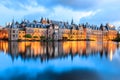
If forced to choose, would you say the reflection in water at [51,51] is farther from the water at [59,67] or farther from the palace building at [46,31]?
the palace building at [46,31]

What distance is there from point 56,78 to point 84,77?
1.33m

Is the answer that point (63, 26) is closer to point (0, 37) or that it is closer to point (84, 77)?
point (0, 37)

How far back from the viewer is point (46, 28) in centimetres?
8400

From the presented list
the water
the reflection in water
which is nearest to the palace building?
the reflection in water

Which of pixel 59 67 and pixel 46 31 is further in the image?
pixel 46 31

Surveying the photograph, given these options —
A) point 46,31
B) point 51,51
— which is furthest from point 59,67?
point 46,31

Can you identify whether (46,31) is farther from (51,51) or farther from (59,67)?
(59,67)

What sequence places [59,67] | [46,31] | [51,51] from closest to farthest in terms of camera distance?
1. [59,67]
2. [51,51]
3. [46,31]

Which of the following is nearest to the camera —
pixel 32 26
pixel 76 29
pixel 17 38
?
pixel 17 38

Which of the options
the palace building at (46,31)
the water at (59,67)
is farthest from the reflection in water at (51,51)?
the palace building at (46,31)

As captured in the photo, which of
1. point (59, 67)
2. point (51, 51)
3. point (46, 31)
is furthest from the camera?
point (46, 31)

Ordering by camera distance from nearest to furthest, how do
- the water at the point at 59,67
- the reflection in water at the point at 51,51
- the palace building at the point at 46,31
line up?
the water at the point at 59,67 < the reflection in water at the point at 51,51 < the palace building at the point at 46,31

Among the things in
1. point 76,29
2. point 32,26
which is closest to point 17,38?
point 32,26

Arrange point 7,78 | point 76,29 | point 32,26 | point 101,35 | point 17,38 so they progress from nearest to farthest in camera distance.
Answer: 1. point 7,78
2. point 17,38
3. point 32,26
4. point 76,29
5. point 101,35
